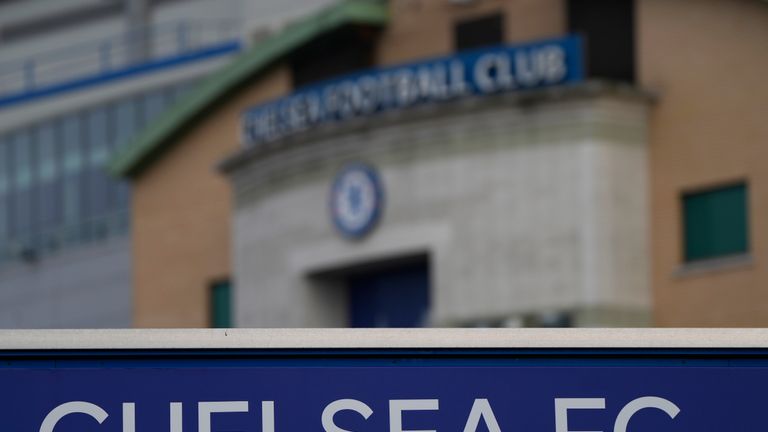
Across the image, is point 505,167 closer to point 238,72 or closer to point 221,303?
point 238,72

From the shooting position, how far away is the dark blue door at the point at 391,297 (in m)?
54.1

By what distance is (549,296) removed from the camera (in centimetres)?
4994

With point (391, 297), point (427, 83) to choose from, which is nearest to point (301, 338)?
point (427, 83)

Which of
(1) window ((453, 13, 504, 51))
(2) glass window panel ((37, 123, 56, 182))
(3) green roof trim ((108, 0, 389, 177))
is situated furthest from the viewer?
(2) glass window panel ((37, 123, 56, 182))

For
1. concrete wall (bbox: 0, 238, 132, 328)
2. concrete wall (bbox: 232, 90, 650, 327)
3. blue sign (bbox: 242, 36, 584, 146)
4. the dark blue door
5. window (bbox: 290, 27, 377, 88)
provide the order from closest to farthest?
concrete wall (bbox: 232, 90, 650, 327) → blue sign (bbox: 242, 36, 584, 146) → the dark blue door → window (bbox: 290, 27, 377, 88) → concrete wall (bbox: 0, 238, 132, 328)

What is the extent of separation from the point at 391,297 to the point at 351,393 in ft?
161

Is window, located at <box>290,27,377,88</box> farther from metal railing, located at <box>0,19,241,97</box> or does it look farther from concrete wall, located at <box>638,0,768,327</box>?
metal railing, located at <box>0,19,241,97</box>

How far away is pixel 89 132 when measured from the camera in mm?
80938

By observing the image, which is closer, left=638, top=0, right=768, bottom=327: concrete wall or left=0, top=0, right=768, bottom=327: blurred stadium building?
left=638, top=0, right=768, bottom=327: concrete wall

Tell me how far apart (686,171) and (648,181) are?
112cm

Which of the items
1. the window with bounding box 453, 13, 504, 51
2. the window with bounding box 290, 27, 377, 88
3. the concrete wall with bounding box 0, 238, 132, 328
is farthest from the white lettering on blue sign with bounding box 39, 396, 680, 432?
the concrete wall with bounding box 0, 238, 132, 328

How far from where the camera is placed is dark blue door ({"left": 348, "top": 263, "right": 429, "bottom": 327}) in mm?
54062

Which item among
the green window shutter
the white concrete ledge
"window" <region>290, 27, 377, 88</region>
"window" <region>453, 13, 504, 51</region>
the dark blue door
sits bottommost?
the white concrete ledge

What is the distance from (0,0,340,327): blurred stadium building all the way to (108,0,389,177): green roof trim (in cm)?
662
